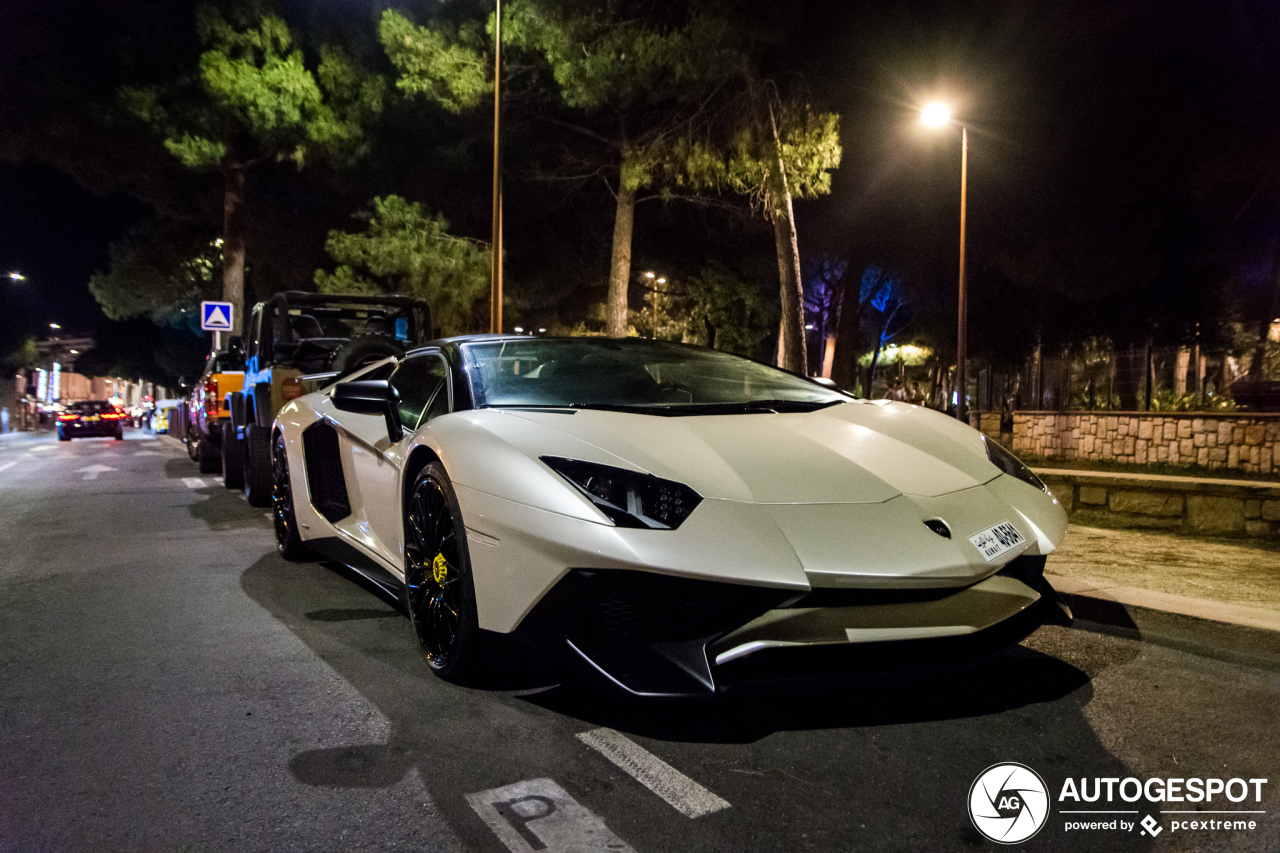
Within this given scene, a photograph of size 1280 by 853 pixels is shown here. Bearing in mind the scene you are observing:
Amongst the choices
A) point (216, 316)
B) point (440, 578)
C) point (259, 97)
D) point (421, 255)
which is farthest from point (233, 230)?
point (440, 578)

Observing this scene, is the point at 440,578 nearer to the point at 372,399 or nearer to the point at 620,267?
the point at 372,399

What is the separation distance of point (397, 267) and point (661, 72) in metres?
7.22

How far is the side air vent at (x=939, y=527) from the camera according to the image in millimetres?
2619

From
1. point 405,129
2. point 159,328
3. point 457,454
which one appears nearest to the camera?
point 457,454

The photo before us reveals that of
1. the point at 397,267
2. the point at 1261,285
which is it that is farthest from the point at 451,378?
the point at 1261,285

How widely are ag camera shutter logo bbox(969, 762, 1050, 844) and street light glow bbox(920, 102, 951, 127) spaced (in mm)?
12555

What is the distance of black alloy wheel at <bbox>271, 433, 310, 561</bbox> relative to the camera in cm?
541

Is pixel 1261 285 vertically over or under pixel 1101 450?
over

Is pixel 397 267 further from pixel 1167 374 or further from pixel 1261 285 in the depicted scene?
pixel 1261 285

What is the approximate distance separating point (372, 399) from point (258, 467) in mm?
5237

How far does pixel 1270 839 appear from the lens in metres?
2.16

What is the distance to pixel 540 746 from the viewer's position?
8.93 ft

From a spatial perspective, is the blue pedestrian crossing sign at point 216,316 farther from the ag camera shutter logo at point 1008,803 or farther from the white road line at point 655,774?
the ag camera shutter logo at point 1008,803

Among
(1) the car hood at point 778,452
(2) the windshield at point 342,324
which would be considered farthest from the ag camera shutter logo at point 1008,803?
(2) the windshield at point 342,324
